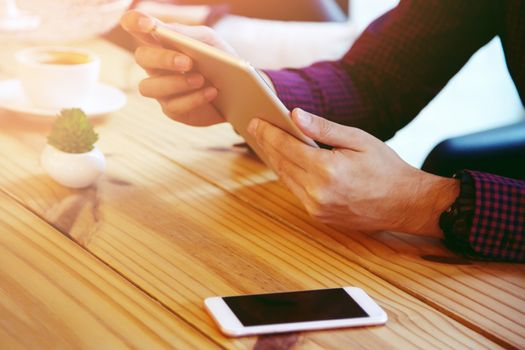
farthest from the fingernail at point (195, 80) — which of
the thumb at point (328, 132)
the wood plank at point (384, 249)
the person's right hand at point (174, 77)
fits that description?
the thumb at point (328, 132)

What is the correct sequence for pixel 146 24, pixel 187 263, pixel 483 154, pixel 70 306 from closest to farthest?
pixel 70 306 → pixel 187 263 → pixel 146 24 → pixel 483 154

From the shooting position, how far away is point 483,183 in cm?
104

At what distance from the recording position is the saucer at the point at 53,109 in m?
1.29

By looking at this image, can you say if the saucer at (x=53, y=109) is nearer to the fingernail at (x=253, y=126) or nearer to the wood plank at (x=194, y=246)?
the wood plank at (x=194, y=246)

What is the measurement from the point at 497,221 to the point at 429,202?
0.10 m

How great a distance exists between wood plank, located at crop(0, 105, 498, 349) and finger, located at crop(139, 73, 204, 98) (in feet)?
0.37

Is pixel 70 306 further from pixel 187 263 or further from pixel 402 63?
pixel 402 63

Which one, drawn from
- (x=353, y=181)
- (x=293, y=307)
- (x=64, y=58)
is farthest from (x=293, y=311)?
(x=64, y=58)

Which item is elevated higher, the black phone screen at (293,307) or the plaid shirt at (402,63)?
the plaid shirt at (402,63)

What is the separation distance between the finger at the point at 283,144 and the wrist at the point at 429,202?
0.56 ft

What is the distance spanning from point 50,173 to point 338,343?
20.6 inches

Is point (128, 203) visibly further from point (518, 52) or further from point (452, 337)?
point (518, 52)

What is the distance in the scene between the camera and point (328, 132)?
3.32 ft

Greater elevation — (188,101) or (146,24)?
(146,24)
